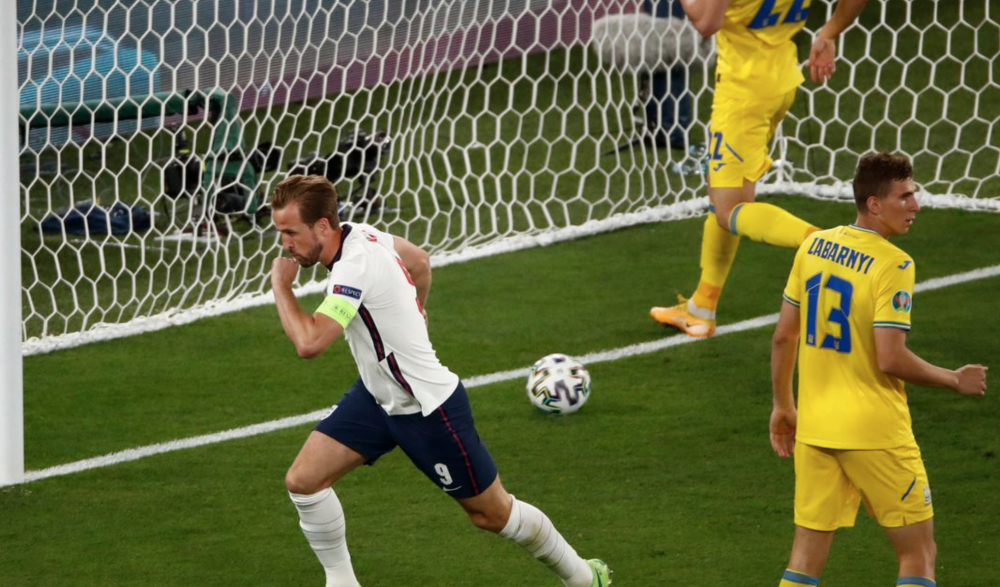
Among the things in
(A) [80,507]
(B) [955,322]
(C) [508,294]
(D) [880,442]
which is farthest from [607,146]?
(D) [880,442]

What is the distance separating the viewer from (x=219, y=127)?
323 inches

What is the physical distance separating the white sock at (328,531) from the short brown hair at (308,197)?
2.79ft

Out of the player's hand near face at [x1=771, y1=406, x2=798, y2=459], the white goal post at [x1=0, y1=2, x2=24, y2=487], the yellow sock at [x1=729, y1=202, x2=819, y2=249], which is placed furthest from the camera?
the yellow sock at [x1=729, y1=202, x2=819, y2=249]

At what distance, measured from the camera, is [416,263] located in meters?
4.58

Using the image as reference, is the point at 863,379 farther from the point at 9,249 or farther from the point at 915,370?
the point at 9,249

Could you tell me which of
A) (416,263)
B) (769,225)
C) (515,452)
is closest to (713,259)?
(769,225)

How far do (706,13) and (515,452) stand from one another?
6.44 feet

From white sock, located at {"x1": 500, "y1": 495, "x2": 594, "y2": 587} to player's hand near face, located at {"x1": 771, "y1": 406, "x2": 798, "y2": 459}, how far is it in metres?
0.71

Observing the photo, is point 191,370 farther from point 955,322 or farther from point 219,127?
point 955,322

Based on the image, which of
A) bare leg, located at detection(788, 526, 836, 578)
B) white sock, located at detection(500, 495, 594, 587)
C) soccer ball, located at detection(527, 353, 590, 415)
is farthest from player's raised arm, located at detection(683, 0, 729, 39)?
bare leg, located at detection(788, 526, 836, 578)

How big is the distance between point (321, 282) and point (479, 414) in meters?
2.24

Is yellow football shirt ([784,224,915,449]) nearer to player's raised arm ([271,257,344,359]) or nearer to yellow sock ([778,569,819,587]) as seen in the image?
yellow sock ([778,569,819,587])

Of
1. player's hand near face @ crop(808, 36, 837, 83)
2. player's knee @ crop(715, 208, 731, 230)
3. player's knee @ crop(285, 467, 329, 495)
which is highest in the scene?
player's hand near face @ crop(808, 36, 837, 83)

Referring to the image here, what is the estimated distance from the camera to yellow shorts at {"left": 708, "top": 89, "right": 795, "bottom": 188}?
664cm
